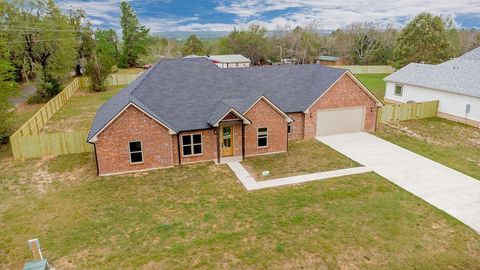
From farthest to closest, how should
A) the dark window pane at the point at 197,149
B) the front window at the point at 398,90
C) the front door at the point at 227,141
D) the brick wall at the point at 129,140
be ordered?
the front window at the point at 398,90, the front door at the point at 227,141, the dark window pane at the point at 197,149, the brick wall at the point at 129,140

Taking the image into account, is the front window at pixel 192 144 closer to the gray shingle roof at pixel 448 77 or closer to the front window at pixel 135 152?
the front window at pixel 135 152

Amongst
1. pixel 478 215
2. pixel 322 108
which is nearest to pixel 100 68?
pixel 322 108

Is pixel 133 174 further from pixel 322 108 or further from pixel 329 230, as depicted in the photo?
pixel 322 108

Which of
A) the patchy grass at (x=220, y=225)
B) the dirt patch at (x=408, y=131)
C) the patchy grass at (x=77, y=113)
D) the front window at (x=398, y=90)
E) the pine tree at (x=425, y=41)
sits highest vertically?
the pine tree at (x=425, y=41)

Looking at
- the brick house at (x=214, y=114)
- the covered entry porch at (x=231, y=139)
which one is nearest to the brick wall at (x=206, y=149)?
the brick house at (x=214, y=114)

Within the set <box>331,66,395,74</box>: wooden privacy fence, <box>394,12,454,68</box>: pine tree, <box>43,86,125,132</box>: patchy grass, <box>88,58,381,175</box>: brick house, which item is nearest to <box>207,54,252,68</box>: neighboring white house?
<box>331,66,395,74</box>: wooden privacy fence

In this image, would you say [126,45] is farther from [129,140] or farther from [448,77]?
[448,77]
